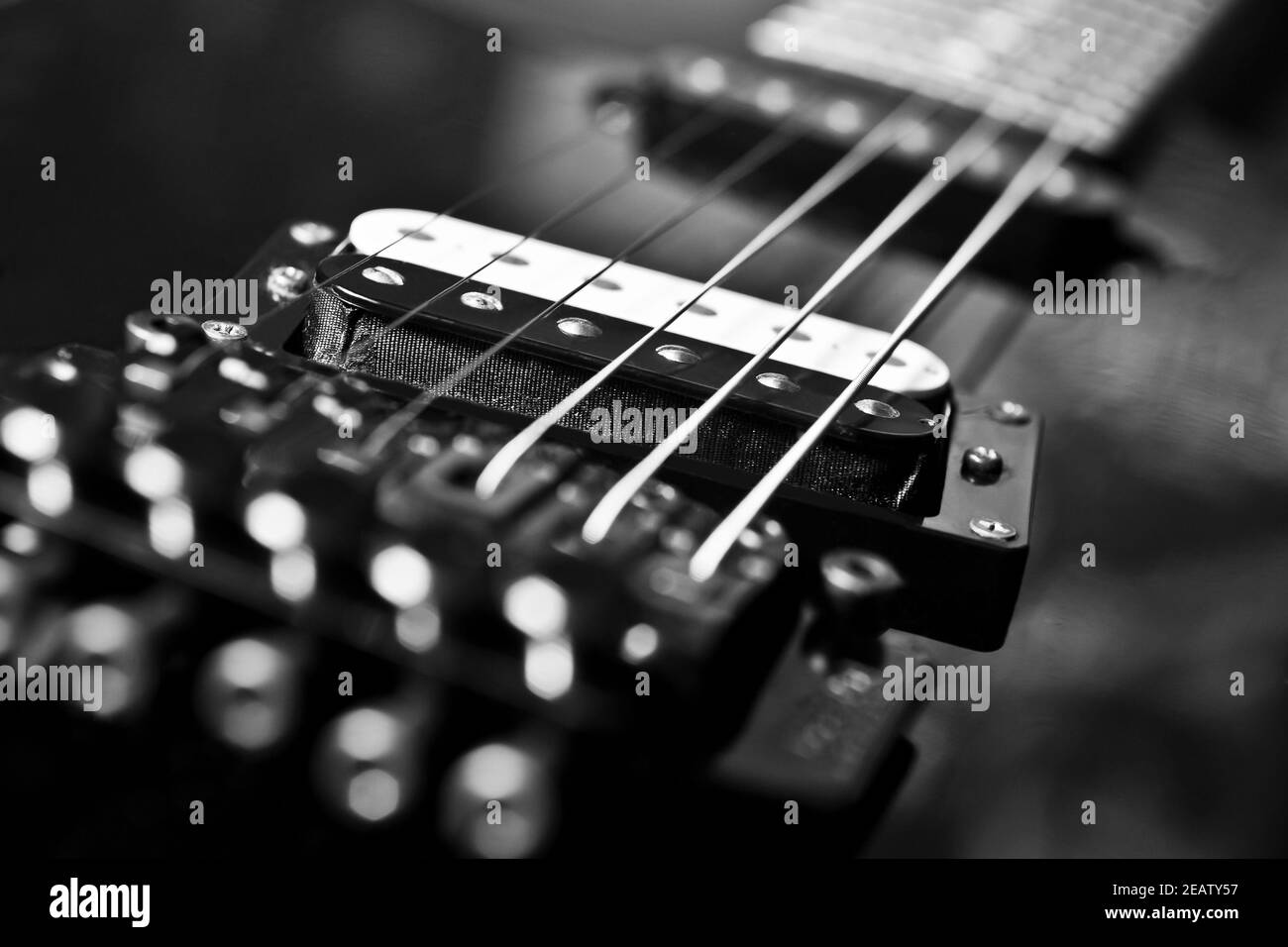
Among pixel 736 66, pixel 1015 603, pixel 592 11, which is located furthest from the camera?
pixel 592 11

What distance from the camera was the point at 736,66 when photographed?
1113 mm

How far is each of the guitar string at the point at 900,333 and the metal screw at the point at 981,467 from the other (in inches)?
2.6

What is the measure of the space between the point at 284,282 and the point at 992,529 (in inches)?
15.6

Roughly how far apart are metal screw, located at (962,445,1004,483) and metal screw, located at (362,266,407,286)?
11.7 inches

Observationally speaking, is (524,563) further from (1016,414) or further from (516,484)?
(1016,414)

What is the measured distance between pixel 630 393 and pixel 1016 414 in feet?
0.75

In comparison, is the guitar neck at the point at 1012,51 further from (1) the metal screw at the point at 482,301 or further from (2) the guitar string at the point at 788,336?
(1) the metal screw at the point at 482,301

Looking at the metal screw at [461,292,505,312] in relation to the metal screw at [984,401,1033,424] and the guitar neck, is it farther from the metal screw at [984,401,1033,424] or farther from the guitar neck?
the guitar neck

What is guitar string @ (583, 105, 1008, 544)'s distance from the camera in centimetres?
51

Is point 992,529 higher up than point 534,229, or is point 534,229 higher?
point 534,229

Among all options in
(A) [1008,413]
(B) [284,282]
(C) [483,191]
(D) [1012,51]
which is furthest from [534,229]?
(D) [1012,51]

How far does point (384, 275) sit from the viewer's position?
2.31 feet

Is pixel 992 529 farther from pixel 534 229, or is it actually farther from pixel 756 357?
pixel 534 229

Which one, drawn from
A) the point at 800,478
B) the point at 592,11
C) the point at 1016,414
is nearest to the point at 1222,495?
the point at 1016,414
